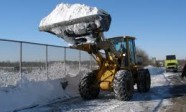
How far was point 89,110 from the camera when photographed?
47.3 ft

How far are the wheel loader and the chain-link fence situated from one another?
185cm

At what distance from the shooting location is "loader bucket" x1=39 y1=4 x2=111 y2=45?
50.8 feet

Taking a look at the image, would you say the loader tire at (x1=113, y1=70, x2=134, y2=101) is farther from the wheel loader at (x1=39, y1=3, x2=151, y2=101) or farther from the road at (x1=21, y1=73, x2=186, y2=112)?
the road at (x1=21, y1=73, x2=186, y2=112)

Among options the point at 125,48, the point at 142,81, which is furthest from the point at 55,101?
the point at 142,81

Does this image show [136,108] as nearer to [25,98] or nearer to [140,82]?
[25,98]

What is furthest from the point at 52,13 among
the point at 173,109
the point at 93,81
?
the point at 173,109

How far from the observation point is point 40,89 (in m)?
17.7

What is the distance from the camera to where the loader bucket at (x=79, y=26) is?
15480 mm

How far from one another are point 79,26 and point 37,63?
13.9 ft

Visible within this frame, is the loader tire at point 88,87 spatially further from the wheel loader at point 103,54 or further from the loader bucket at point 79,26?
the loader bucket at point 79,26

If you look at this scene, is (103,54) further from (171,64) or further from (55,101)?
(171,64)

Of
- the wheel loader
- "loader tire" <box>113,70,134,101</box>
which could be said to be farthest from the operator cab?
"loader tire" <box>113,70,134,101</box>

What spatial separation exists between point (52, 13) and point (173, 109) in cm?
625

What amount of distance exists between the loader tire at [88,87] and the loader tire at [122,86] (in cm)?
157
